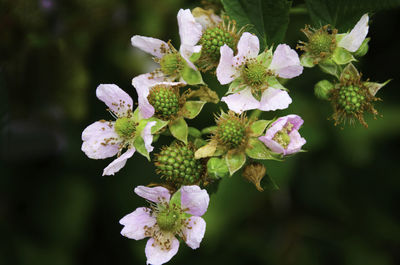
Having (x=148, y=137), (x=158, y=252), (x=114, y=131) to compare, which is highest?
(x=148, y=137)

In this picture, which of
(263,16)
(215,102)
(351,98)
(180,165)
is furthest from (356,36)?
(180,165)

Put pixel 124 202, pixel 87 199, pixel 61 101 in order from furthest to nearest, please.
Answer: pixel 87 199
pixel 124 202
pixel 61 101

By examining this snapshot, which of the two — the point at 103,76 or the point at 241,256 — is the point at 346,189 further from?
the point at 103,76

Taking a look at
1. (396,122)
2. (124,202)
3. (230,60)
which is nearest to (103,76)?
(124,202)

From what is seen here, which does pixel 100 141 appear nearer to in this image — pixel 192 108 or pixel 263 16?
pixel 192 108

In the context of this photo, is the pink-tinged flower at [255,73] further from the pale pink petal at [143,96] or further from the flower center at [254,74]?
the pale pink petal at [143,96]

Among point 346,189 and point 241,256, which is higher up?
point 346,189

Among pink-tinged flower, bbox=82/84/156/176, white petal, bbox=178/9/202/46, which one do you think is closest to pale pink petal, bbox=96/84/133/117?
pink-tinged flower, bbox=82/84/156/176

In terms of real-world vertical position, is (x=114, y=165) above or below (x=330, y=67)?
below

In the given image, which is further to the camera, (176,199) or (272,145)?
(176,199)
